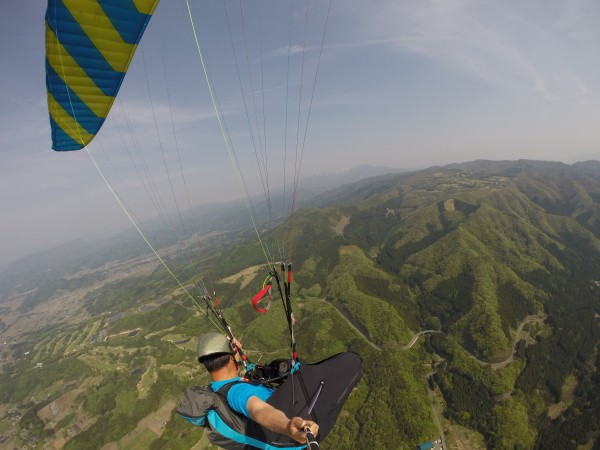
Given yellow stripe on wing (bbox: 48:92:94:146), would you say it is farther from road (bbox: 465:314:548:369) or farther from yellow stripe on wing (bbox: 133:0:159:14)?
road (bbox: 465:314:548:369)

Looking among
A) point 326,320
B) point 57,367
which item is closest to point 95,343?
point 57,367

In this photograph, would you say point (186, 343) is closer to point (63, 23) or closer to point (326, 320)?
point (326, 320)

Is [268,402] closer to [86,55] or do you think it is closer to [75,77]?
[86,55]

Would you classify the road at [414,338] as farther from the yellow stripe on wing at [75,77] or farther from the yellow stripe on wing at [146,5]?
the yellow stripe on wing at [146,5]

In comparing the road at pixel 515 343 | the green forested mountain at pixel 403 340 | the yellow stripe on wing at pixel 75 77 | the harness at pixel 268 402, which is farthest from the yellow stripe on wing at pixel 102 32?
the road at pixel 515 343

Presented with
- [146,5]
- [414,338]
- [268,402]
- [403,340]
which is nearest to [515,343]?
[414,338]

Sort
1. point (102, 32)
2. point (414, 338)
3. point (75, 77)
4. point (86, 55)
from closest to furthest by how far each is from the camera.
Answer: point (102, 32)
point (86, 55)
point (75, 77)
point (414, 338)
